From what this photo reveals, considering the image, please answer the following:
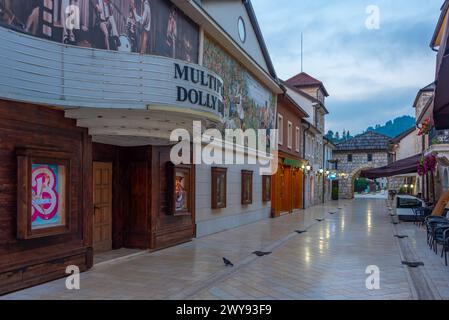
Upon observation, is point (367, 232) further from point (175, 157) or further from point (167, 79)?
point (167, 79)

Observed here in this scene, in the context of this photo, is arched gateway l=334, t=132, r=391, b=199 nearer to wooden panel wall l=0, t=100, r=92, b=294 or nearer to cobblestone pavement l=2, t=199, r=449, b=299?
cobblestone pavement l=2, t=199, r=449, b=299

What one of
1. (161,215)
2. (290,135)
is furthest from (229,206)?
(290,135)

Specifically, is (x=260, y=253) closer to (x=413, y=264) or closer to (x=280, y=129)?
(x=413, y=264)


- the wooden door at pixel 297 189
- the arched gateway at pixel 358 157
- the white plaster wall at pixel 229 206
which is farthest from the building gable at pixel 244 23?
the arched gateway at pixel 358 157

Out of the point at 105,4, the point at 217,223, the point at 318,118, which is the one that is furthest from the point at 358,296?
the point at 318,118

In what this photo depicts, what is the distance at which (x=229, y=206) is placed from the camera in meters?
15.2

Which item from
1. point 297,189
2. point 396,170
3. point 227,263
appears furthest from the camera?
point 297,189

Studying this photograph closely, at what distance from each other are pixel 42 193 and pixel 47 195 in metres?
→ 0.11

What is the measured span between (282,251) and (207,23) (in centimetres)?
612

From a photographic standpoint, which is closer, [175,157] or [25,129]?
[25,129]

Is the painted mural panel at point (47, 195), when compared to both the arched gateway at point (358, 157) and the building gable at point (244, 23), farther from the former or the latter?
the arched gateway at point (358, 157)

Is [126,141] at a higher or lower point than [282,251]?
higher

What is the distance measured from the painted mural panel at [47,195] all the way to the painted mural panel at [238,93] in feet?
19.9

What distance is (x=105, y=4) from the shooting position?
7.73m
